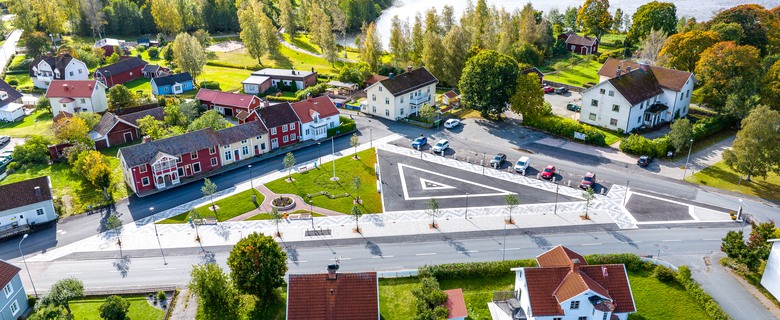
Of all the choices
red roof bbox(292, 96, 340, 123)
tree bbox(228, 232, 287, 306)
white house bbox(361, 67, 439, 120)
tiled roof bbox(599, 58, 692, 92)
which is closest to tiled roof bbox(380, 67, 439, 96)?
white house bbox(361, 67, 439, 120)

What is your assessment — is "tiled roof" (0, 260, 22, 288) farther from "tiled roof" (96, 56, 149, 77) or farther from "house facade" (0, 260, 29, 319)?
"tiled roof" (96, 56, 149, 77)

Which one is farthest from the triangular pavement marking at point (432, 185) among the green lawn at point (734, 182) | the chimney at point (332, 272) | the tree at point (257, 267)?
the green lawn at point (734, 182)

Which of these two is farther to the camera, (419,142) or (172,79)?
(172,79)

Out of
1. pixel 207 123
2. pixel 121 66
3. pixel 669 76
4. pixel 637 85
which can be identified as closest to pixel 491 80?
pixel 637 85

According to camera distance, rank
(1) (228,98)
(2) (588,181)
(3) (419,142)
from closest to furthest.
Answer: (2) (588,181)
(3) (419,142)
(1) (228,98)

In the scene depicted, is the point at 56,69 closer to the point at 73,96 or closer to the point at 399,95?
the point at 73,96

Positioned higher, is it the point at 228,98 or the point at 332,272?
the point at 228,98

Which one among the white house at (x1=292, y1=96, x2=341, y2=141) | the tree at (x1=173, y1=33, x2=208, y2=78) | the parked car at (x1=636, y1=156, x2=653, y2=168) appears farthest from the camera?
the tree at (x1=173, y1=33, x2=208, y2=78)
